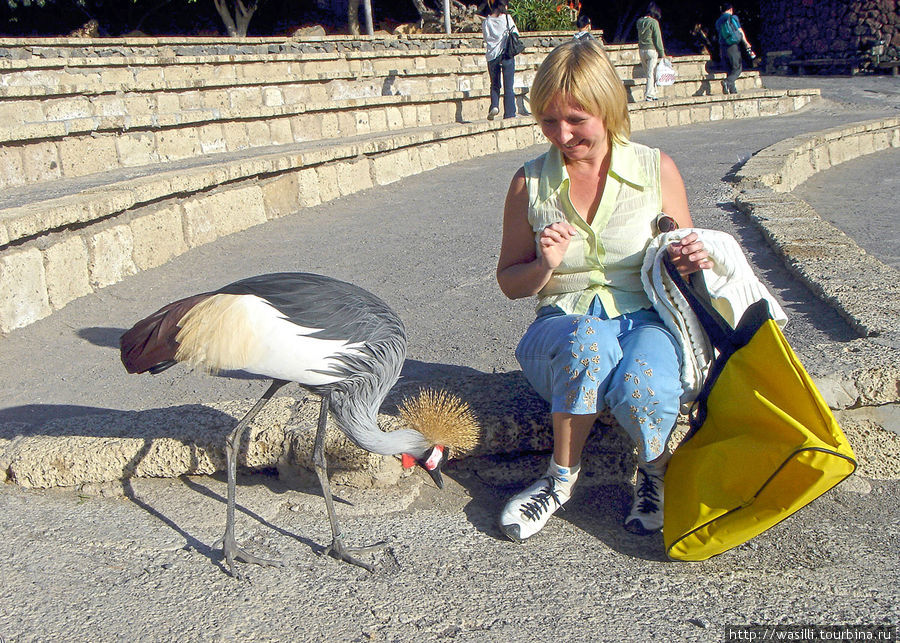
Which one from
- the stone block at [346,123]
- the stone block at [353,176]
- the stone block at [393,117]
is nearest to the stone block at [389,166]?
the stone block at [353,176]

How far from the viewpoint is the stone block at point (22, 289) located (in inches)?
175

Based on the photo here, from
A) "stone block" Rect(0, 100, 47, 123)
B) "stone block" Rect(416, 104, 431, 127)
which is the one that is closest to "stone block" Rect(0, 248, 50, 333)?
"stone block" Rect(0, 100, 47, 123)

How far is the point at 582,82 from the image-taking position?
264cm

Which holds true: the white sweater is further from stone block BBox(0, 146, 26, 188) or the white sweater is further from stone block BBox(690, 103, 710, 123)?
stone block BBox(690, 103, 710, 123)

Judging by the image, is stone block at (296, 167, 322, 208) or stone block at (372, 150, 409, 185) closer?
stone block at (296, 167, 322, 208)

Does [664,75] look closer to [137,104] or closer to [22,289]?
[137,104]

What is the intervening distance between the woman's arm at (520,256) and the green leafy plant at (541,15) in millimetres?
19600

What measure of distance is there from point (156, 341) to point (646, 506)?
162cm

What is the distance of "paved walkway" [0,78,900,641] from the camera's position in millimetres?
2184

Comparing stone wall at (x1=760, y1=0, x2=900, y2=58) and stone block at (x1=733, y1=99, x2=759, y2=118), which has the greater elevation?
stone wall at (x1=760, y1=0, x2=900, y2=58)

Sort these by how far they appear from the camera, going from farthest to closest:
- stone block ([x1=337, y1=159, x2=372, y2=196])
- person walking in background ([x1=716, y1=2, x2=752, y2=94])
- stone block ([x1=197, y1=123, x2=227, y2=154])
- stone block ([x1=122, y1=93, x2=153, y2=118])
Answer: person walking in background ([x1=716, y1=2, x2=752, y2=94]), stone block ([x1=122, y1=93, x2=153, y2=118]), stone block ([x1=197, y1=123, x2=227, y2=154]), stone block ([x1=337, y1=159, x2=372, y2=196])

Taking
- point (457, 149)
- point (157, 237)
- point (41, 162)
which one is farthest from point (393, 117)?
point (157, 237)

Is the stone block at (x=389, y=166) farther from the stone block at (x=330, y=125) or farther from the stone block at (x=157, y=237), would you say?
the stone block at (x=157, y=237)

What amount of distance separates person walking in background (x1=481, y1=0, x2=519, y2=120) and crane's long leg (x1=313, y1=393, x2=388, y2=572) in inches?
390
